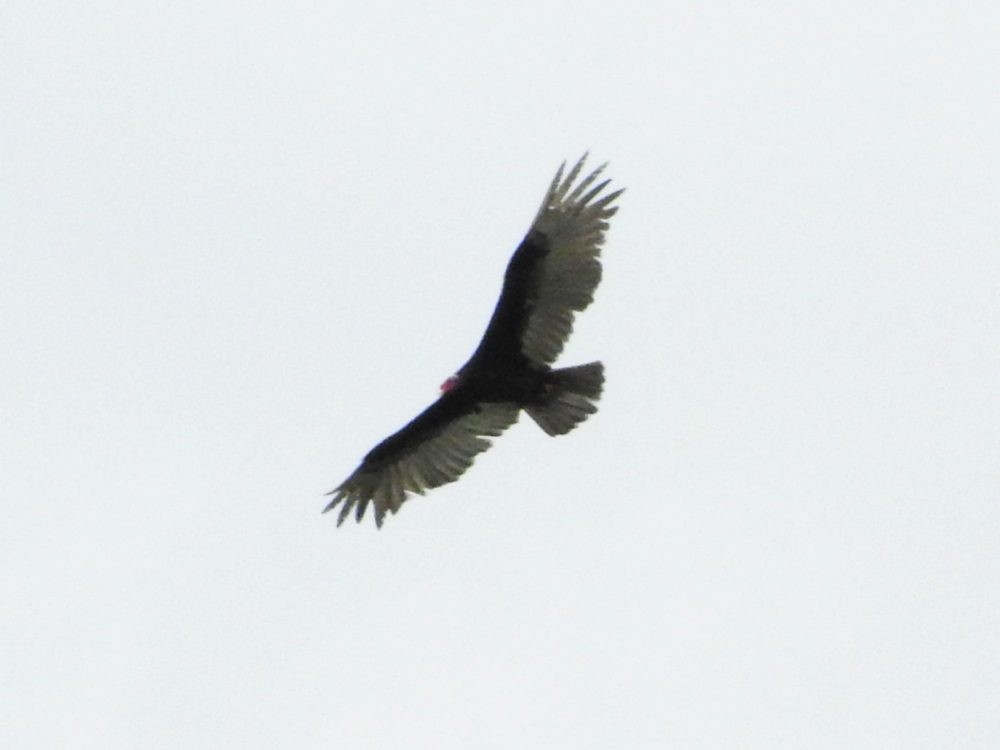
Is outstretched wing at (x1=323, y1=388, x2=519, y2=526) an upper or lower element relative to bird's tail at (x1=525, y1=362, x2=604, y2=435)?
lower

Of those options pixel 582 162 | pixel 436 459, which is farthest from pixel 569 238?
pixel 436 459

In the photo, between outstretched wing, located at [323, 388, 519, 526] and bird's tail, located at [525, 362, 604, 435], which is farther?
outstretched wing, located at [323, 388, 519, 526]

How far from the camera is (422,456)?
19.8 metres

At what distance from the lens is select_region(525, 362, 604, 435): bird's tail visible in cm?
1884

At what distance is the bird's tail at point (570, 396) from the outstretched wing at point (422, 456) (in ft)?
1.77

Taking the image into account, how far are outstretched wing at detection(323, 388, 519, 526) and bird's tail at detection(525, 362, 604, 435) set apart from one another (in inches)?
21.3

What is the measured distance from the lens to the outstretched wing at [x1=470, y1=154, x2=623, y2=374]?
62.2 ft

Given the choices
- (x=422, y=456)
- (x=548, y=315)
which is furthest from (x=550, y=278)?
(x=422, y=456)

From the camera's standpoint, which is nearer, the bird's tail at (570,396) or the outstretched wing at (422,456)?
the bird's tail at (570,396)

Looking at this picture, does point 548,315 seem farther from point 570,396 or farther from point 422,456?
point 422,456

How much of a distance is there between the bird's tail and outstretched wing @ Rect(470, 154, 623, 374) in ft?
0.69

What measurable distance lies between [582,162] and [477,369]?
1622mm

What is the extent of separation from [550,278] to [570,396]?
826 mm

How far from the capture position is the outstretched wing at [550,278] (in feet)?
62.2
